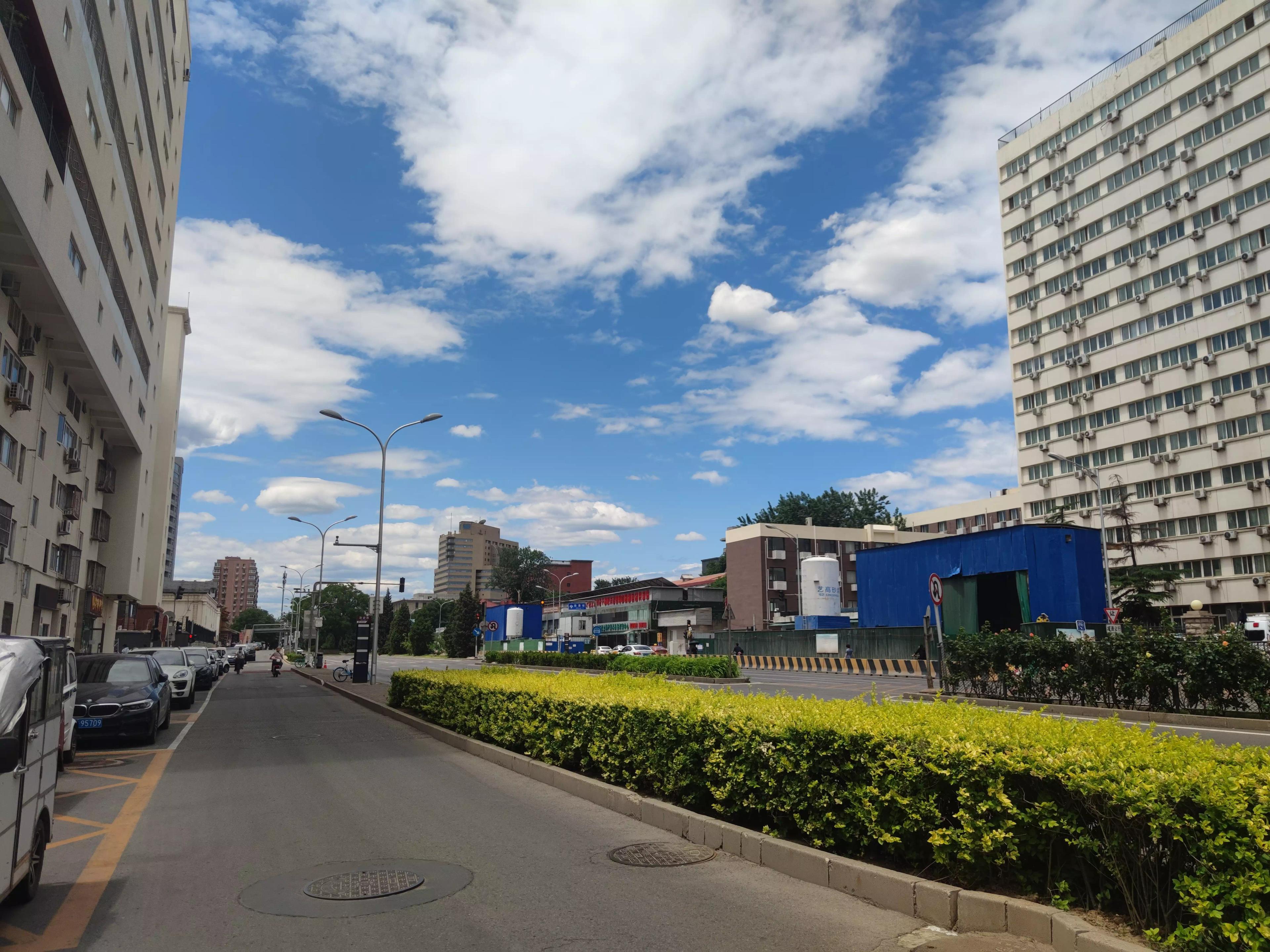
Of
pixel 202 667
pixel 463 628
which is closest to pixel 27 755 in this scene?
pixel 202 667

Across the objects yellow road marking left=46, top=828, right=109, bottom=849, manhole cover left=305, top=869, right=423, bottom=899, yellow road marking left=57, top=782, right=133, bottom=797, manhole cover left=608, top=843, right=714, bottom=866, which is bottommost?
yellow road marking left=57, top=782, right=133, bottom=797

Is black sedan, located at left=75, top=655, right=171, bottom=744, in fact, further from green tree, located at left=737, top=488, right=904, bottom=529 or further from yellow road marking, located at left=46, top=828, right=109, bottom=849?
green tree, located at left=737, top=488, right=904, bottom=529

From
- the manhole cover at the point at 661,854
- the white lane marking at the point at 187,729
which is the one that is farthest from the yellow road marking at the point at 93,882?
the white lane marking at the point at 187,729

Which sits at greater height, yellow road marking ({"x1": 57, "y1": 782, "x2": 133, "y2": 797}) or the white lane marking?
yellow road marking ({"x1": 57, "y1": 782, "x2": 133, "y2": 797})

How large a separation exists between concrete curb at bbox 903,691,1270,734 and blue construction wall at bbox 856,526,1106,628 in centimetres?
1832

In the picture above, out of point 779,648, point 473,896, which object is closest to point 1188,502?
point 779,648

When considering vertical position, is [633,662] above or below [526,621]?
below

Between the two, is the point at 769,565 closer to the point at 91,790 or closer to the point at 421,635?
the point at 421,635

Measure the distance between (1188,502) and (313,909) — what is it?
63.7 m

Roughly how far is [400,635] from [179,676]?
10314 cm

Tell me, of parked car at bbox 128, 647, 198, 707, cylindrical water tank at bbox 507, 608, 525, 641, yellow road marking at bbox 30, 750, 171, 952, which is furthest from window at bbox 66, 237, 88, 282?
cylindrical water tank at bbox 507, 608, 525, 641

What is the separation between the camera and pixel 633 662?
38.0 metres

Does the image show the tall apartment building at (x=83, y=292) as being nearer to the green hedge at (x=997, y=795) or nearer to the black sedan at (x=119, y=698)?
the black sedan at (x=119, y=698)

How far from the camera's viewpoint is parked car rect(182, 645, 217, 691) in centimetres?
3225
